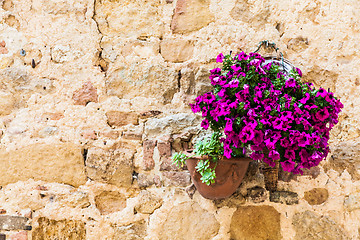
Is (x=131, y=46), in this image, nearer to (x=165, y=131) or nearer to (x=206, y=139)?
(x=165, y=131)

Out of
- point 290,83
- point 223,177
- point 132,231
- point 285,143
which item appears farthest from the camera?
point 132,231

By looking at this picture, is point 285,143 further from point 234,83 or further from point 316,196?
point 316,196

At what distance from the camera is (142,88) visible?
193 cm

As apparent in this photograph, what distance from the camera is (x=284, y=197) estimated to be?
1.69 metres

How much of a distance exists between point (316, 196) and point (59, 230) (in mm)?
1496

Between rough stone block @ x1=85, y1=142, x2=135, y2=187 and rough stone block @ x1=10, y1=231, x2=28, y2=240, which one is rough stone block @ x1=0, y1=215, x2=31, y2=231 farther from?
rough stone block @ x1=85, y1=142, x2=135, y2=187

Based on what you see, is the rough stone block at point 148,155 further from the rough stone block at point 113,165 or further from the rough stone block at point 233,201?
the rough stone block at point 233,201

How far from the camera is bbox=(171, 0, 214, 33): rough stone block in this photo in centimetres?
192

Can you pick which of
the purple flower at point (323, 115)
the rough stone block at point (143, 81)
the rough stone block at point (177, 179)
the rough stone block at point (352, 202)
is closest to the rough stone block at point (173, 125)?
the rough stone block at point (143, 81)

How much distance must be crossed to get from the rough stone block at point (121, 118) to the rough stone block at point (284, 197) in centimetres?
91

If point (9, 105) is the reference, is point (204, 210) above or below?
below

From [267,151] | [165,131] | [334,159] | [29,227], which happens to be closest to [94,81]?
[165,131]

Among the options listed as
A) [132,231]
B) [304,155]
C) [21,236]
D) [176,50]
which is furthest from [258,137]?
[21,236]

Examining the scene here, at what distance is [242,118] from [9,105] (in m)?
1.51
